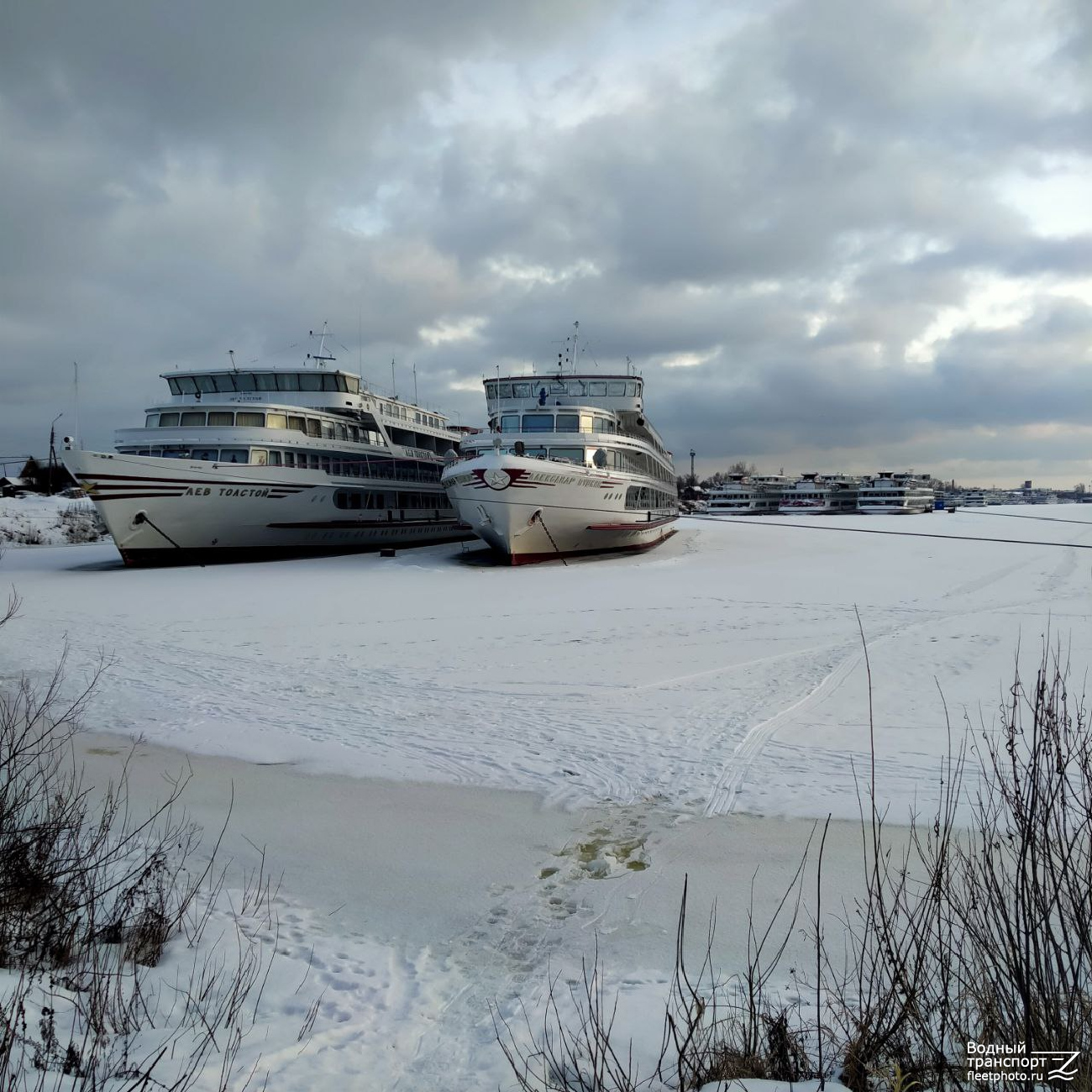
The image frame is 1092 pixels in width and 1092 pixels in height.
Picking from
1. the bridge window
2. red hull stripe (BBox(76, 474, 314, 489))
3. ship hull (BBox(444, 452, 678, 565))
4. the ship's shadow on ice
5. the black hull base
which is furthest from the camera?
the bridge window

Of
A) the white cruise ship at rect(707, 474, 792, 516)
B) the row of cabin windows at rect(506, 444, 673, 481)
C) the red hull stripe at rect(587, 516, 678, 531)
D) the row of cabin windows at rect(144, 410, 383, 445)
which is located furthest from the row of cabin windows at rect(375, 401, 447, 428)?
the white cruise ship at rect(707, 474, 792, 516)

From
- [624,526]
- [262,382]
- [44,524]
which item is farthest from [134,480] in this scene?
[44,524]

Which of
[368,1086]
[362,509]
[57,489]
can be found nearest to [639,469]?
[362,509]

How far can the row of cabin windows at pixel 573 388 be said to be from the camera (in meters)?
34.6

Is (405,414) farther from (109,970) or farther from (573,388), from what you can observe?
(109,970)

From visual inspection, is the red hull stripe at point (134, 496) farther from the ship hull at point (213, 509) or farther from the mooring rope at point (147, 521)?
the mooring rope at point (147, 521)

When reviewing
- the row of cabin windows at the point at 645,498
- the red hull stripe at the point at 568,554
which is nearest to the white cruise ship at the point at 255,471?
the red hull stripe at the point at 568,554

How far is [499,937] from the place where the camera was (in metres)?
4.49

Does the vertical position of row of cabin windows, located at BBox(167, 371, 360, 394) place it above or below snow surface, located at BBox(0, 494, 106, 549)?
above

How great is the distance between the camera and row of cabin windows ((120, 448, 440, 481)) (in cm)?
2870

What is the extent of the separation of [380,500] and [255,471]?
7.87m

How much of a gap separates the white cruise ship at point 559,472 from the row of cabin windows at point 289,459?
586cm

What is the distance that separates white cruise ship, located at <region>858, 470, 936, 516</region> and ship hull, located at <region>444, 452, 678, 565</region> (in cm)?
9611

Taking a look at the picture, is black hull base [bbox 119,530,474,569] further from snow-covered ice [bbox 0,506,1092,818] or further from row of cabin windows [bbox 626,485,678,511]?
row of cabin windows [bbox 626,485,678,511]
